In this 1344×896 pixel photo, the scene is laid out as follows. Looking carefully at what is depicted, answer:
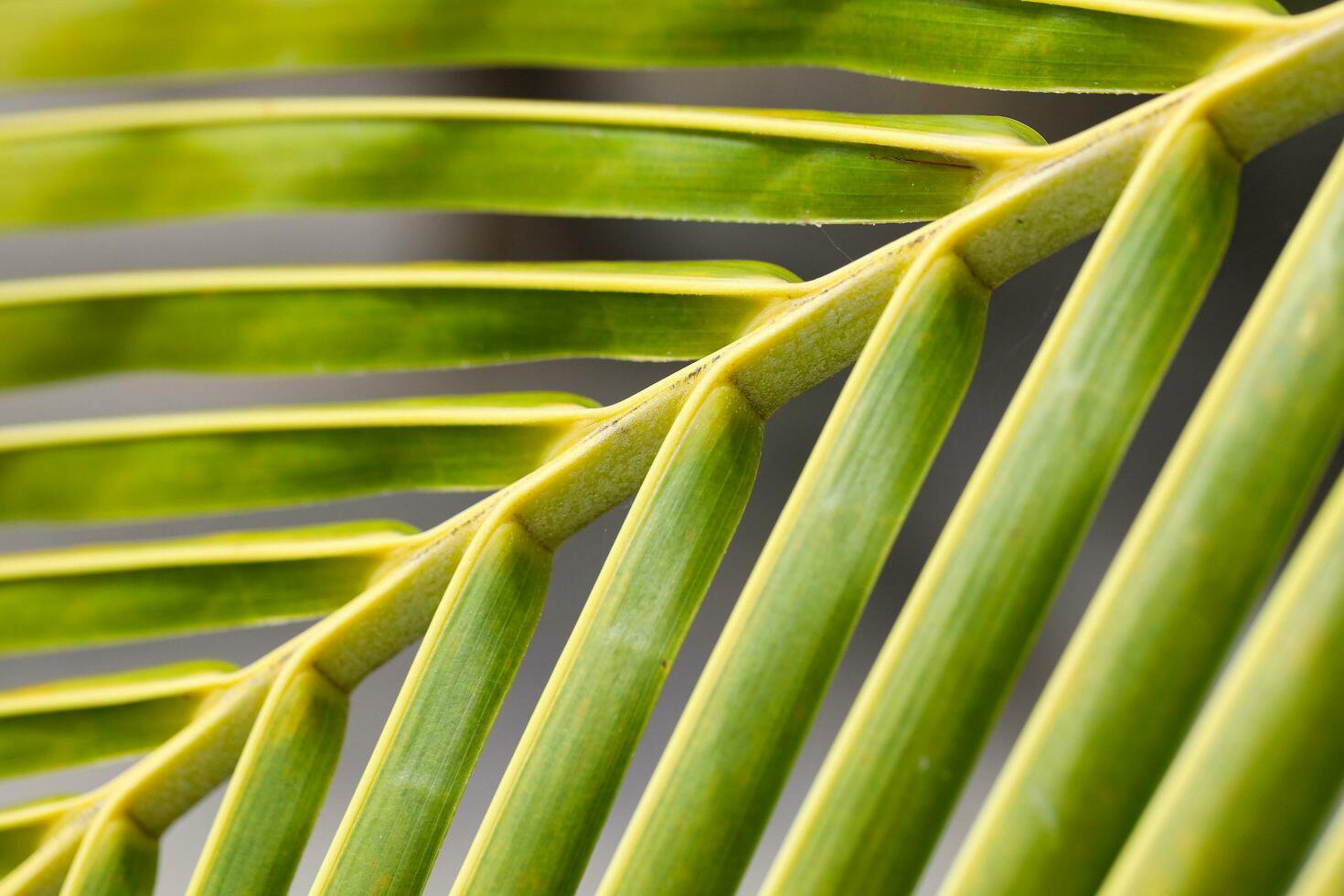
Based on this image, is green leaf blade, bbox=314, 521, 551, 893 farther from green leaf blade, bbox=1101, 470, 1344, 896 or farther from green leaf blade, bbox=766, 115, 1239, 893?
green leaf blade, bbox=1101, 470, 1344, 896

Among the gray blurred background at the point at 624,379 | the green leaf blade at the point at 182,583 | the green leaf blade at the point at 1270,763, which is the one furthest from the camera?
the gray blurred background at the point at 624,379

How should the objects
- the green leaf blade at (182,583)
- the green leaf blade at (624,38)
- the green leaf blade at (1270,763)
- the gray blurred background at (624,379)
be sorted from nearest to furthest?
the green leaf blade at (1270,763)
the green leaf blade at (624,38)
the green leaf blade at (182,583)
the gray blurred background at (624,379)

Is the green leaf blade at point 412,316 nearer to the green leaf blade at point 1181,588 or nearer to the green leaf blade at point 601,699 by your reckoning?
the green leaf blade at point 601,699

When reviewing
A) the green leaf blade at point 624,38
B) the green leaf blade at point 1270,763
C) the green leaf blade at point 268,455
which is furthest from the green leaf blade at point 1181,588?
the green leaf blade at point 268,455

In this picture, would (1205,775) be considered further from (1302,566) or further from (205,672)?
(205,672)

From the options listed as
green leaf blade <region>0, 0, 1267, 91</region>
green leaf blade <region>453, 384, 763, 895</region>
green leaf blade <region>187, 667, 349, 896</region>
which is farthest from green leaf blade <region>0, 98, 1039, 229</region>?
green leaf blade <region>187, 667, 349, 896</region>

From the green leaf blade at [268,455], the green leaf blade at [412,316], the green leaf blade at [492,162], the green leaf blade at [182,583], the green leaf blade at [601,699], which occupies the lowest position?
the green leaf blade at [601,699]
